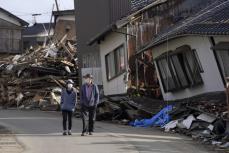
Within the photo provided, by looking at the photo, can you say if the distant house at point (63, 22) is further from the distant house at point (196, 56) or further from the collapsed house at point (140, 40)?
the distant house at point (196, 56)

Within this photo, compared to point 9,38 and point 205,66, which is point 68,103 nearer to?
point 205,66

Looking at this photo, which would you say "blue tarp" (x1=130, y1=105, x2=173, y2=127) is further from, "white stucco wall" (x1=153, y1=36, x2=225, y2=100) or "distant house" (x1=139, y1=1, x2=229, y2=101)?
"distant house" (x1=139, y1=1, x2=229, y2=101)

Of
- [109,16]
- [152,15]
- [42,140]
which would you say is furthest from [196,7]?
[42,140]

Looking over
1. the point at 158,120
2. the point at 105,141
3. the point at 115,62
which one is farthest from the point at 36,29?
the point at 105,141

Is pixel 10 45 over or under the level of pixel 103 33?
over

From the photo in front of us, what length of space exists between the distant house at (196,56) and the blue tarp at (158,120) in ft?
6.86

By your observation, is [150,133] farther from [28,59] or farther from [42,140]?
[28,59]

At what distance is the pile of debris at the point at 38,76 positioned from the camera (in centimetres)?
3538

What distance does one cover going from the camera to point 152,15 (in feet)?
96.6

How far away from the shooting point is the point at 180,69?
2448 cm

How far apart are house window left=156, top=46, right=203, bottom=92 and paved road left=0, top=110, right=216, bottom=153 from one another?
421cm

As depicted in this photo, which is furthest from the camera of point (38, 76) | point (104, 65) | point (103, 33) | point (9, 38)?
point (9, 38)

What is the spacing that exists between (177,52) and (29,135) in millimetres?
8397

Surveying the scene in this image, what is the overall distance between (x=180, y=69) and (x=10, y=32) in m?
40.1
